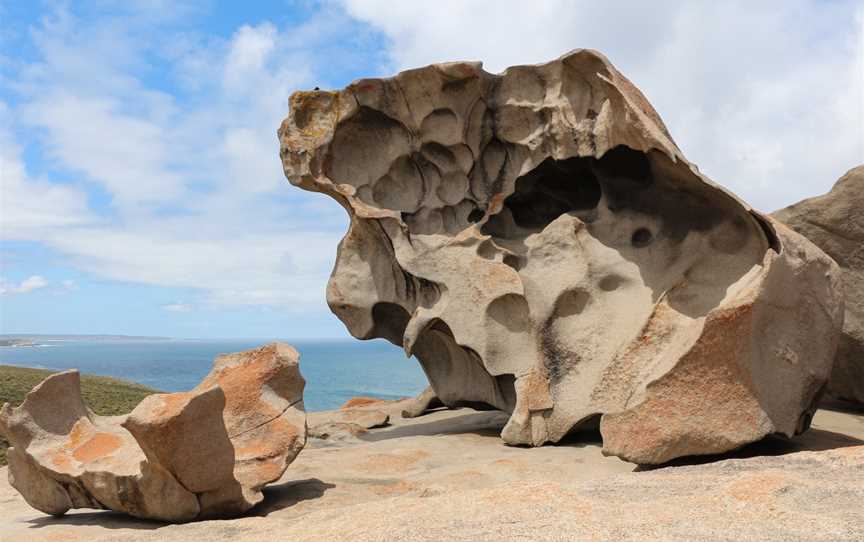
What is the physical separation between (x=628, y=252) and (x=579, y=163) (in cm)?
117

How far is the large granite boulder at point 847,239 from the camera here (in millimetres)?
6977

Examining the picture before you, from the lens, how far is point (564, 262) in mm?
6957

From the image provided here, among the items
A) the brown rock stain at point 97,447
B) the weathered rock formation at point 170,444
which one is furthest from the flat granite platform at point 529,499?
the brown rock stain at point 97,447

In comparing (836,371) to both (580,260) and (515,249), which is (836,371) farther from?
(515,249)

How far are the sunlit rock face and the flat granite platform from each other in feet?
1.51

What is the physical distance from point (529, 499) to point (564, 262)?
413 centimetres

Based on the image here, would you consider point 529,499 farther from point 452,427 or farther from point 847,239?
point 847,239

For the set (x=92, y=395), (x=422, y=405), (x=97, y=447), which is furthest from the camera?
(x=92, y=395)

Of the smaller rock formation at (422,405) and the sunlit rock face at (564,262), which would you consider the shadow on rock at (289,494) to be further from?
the smaller rock formation at (422,405)

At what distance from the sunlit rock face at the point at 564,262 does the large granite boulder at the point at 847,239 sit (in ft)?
5.07

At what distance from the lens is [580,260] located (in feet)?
22.5

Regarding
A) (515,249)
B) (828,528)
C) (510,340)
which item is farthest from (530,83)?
(828,528)

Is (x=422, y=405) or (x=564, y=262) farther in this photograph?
(x=422, y=405)

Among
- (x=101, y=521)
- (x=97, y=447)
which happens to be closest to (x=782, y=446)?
(x=101, y=521)
